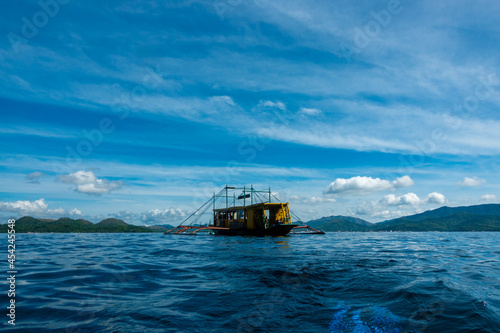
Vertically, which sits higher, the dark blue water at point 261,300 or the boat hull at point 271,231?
the dark blue water at point 261,300

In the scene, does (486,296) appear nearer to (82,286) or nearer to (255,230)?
(82,286)

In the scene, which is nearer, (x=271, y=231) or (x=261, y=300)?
(x=261, y=300)

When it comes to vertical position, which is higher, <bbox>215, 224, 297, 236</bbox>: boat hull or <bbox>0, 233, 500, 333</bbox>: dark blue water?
<bbox>0, 233, 500, 333</bbox>: dark blue water

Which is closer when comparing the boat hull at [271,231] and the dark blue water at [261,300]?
the dark blue water at [261,300]

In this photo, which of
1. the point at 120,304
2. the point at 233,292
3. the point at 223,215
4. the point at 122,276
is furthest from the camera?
the point at 223,215

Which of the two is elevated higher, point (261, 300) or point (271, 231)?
point (261, 300)

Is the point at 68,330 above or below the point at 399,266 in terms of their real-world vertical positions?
above

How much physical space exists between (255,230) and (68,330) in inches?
2050

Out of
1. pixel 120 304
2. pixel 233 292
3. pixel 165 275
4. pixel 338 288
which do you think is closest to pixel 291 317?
pixel 233 292

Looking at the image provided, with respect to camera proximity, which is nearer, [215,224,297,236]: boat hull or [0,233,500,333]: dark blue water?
[0,233,500,333]: dark blue water

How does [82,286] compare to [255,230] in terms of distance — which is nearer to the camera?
[82,286]

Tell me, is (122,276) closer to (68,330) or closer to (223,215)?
(68,330)

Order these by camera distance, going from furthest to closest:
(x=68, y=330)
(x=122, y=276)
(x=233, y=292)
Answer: (x=122, y=276) < (x=233, y=292) < (x=68, y=330)

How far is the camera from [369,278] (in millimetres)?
10883
